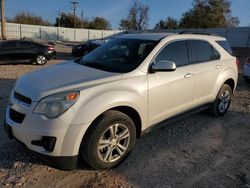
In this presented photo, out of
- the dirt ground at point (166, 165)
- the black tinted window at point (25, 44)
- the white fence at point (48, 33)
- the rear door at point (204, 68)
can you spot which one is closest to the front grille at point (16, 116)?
the dirt ground at point (166, 165)

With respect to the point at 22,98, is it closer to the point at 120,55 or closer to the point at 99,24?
the point at 120,55

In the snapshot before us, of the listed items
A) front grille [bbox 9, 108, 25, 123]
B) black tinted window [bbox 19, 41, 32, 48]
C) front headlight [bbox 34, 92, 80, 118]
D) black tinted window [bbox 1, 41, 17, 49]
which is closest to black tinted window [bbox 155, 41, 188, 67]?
front headlight [bbox 34, 92, 80, 118]

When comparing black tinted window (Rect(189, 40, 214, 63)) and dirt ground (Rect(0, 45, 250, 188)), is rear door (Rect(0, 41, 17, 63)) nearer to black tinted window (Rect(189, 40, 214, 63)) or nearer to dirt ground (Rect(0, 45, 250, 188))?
dirt ground (Rect(0, 45, 250, 188))

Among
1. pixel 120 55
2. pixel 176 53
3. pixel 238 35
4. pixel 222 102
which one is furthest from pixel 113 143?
pixel 238 35

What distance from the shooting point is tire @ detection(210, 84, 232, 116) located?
5600mm

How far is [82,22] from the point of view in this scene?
7081cm

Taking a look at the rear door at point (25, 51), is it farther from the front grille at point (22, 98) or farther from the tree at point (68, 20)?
the tree at point (68, 20)

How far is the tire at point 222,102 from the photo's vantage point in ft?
18.4

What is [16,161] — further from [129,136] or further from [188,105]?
[188,105]

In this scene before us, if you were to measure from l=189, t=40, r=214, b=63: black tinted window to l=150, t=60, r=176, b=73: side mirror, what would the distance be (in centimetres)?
108

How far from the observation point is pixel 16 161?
12.1 feet

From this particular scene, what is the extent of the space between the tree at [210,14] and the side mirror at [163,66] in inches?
1961

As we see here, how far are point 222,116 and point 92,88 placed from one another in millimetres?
3692

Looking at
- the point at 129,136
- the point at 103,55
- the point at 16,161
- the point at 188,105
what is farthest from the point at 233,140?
the point at 16,161
